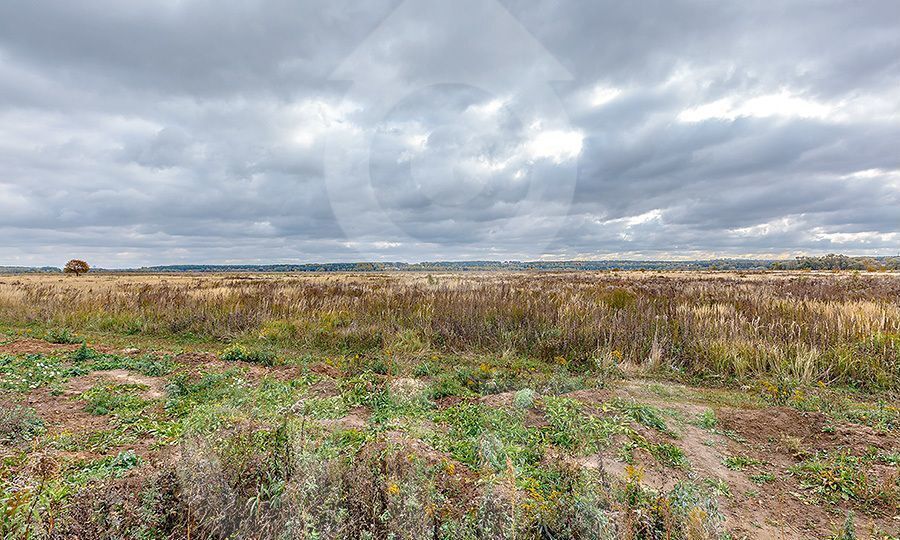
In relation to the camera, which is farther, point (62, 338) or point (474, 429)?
point (62, 338)

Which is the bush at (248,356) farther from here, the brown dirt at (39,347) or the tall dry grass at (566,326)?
the brown dirt at (39,347)

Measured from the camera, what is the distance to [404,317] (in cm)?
1170

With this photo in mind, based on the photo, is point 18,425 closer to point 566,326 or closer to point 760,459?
point 760,459

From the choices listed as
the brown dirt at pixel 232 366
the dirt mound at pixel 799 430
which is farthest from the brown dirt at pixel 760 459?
the brown dirt at pixel 232 366

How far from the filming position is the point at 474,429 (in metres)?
4.64

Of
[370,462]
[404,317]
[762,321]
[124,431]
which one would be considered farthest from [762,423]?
[404,317]

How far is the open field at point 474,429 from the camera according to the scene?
270 centimetres

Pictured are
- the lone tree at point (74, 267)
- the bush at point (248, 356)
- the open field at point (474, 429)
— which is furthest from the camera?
the lone tree at point (74, 267)

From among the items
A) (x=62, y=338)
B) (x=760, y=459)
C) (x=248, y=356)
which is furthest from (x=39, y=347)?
(x=760, y=459)

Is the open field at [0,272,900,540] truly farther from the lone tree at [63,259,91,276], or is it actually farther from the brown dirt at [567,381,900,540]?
the lone tree at [63,259,91,276]

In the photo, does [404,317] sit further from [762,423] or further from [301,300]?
[762,423]

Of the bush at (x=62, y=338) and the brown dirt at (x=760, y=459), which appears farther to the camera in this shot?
the bush at (x=62, y=338)

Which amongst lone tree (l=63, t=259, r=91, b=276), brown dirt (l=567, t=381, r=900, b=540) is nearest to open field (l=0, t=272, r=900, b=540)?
brown dirt (l=567, t=381, r=900, b=540)

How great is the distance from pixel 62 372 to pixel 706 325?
40.8ft
